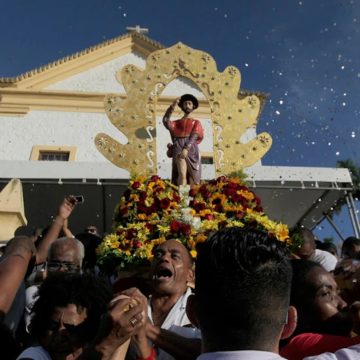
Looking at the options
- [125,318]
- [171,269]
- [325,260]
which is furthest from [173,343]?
[325,260]

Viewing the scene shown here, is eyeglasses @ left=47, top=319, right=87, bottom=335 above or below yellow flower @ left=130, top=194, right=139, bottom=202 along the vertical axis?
below

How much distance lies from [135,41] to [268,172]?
12.2 m

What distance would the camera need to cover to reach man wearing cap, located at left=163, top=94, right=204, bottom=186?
660cm

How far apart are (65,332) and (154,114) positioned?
4.92 metres

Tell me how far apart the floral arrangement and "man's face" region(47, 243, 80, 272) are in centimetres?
73

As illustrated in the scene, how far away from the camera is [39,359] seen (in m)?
1.90

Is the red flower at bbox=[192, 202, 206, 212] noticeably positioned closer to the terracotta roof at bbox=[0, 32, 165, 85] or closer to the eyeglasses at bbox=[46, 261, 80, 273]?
the eyeglasses at bbox=[46, 261, 80, 273]

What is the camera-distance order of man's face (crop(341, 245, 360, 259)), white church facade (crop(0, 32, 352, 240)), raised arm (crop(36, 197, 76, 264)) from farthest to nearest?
white church facade (crop(0, 32, 352, 240)), man's face (crop(341, 245, 360, 259)), raised arm (crop(36, 197, 76, 264))

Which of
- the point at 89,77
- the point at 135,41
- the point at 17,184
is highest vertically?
the point at 135,41

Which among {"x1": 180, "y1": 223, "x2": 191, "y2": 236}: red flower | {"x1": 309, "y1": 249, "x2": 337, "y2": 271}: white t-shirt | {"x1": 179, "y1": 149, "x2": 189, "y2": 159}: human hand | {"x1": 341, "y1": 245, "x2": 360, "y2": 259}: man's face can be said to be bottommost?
{"x1": 309, "y1": 249, "x2": 337, "y2": 271}: white t-shirt

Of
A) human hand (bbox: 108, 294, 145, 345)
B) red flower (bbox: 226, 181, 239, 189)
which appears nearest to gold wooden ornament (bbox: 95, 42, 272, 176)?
red flower (bbox: 226, 181, 239, 189)

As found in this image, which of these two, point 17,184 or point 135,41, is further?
point 135,41

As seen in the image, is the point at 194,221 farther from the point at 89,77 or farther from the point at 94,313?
the point at 89,77

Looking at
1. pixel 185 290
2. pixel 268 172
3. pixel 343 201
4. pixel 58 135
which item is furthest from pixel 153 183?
pixel 58 135
